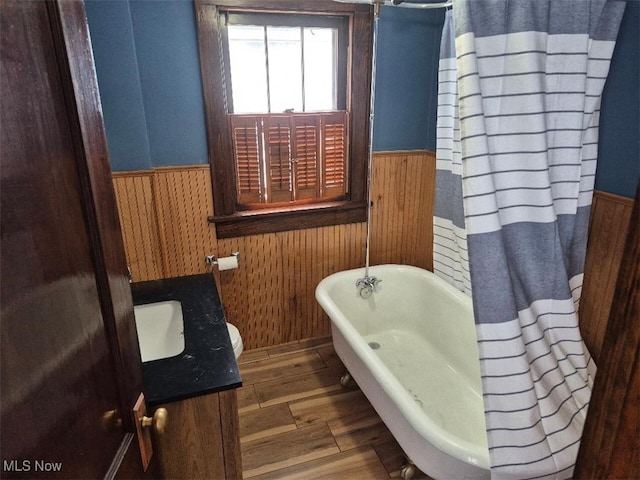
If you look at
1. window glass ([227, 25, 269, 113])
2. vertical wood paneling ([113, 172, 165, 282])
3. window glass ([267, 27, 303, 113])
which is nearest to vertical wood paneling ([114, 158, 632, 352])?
vertical wood paneling ([113, 172, 165, 282])

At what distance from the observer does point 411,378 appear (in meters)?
2.29

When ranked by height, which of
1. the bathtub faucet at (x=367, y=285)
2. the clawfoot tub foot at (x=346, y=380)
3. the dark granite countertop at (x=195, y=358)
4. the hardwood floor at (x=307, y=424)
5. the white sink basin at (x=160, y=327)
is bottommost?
the hardwood floor at (x=307, y=424)

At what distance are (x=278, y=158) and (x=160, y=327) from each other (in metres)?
1.17

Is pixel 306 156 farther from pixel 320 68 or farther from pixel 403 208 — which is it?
pixel 403 208

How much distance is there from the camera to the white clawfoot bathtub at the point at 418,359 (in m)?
1.51

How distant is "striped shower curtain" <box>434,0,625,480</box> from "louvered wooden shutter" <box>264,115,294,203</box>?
1255 mm

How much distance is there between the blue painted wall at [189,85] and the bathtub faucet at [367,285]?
0.85 m

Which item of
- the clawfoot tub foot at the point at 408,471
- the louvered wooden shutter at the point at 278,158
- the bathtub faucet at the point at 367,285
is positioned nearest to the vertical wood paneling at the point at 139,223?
the louvered wooden shutter at the point at 278,158

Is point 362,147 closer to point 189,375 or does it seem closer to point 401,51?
point 401,51

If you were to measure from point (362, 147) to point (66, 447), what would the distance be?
2.25 meters

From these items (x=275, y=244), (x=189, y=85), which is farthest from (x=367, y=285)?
(x=189, y=85)

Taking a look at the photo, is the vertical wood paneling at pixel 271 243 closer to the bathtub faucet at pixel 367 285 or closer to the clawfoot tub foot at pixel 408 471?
the bathtub faucet at pixel 367 285

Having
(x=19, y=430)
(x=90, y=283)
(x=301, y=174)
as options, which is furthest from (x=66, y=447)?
(x=301, y=174)

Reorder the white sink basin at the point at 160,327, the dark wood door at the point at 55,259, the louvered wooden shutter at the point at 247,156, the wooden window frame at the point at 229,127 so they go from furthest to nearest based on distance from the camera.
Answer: the louvered wooden shutter at the point at 247,156 → the wooden window frame at the point at 229,127 → the white sink basin at the point at 160,327 → the dark wood door at the point at 55,259
